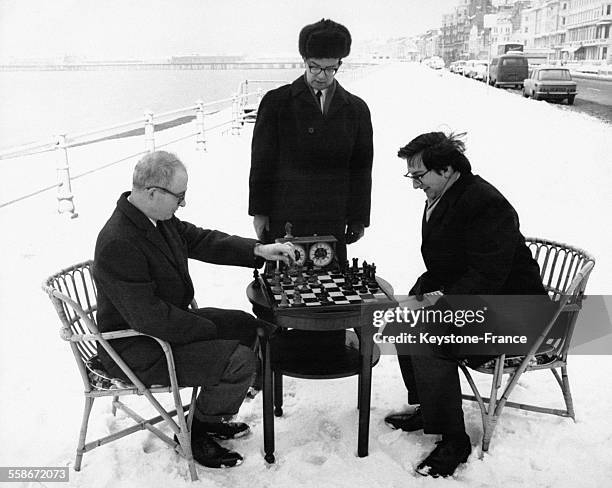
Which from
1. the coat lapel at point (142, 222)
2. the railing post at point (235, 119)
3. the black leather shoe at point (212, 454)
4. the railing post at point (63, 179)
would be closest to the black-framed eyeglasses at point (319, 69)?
the coat lapel at point (142, 222)

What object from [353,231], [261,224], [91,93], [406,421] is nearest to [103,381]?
[261,224]

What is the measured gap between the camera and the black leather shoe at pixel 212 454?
6.39ft

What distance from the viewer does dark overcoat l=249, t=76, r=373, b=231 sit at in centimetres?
235

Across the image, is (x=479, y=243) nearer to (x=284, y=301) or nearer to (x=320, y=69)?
(x=284, y=301)

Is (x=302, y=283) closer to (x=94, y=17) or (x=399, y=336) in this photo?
(x=399, y=336)

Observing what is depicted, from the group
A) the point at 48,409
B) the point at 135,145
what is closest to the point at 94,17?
the point at 48,409

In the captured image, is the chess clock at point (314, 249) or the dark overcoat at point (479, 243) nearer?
the dark overcoat at point (479, 243)

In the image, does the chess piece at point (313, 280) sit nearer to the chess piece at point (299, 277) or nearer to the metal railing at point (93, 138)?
the chess piece at point (299, 277)

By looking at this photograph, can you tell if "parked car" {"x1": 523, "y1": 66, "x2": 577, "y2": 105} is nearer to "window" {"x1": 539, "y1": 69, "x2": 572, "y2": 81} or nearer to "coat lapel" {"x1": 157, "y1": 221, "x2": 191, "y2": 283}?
"window" {"x1": 539, "y1": 69, "x2": 572, "y2": 81}

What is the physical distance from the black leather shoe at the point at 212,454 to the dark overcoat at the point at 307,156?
2.97 feet

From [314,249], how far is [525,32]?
1.88 metres

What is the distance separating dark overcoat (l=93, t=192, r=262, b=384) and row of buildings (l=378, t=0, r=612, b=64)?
1843mm

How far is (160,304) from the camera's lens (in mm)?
1729

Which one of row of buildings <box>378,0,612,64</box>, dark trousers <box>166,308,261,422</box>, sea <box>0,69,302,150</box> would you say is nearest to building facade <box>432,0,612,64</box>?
row of buildings <box>378,0,612,64</box>
